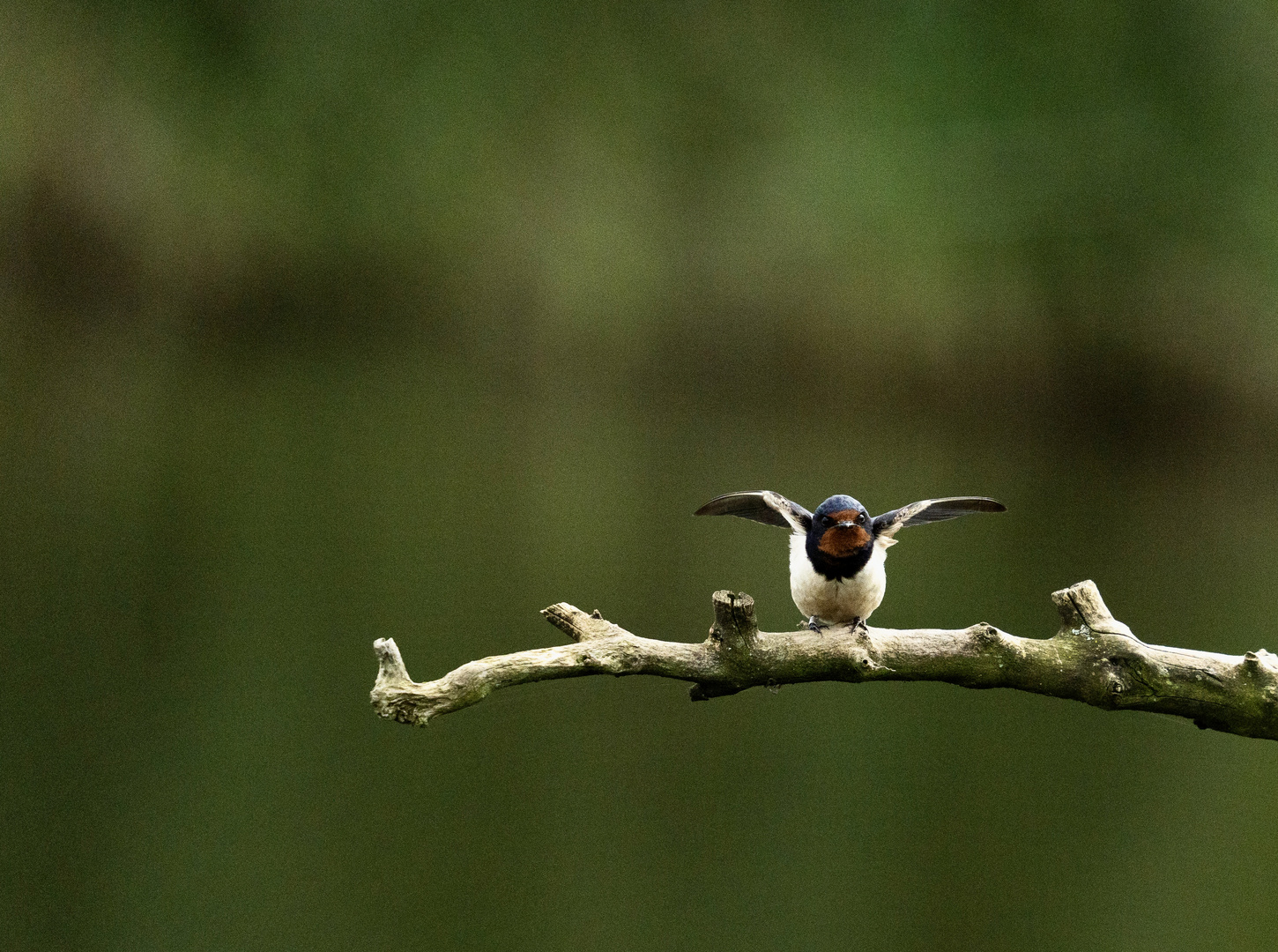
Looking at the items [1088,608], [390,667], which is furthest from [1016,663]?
[390,667]

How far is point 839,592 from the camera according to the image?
2.20 m

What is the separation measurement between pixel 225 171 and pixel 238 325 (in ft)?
3.94

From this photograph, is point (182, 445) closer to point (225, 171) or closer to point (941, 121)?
A: point (225, 171)

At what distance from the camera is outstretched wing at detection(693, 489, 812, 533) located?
2.33 metres

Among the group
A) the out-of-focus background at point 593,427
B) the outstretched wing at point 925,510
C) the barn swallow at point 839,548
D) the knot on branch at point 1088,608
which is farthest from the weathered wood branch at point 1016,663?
the out-of-focus background at point 593,427

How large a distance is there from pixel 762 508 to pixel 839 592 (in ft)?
1.01

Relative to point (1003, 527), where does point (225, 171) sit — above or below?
above

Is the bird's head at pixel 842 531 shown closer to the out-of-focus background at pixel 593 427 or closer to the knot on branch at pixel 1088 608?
the knot on branch at pixel 1088 608

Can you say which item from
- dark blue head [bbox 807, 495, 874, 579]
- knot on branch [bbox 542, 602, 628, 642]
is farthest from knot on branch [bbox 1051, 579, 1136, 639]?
knot on branch [bbox 542, 602, 628, 642]

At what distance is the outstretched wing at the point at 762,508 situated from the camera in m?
2.33

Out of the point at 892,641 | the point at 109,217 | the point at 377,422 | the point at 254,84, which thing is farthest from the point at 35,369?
the point at 892,641

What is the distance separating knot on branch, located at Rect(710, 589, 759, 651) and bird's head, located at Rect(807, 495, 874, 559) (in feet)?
1.61

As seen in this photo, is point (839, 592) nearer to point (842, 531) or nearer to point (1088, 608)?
point (842, 531)

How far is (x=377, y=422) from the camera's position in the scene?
8.13 m
